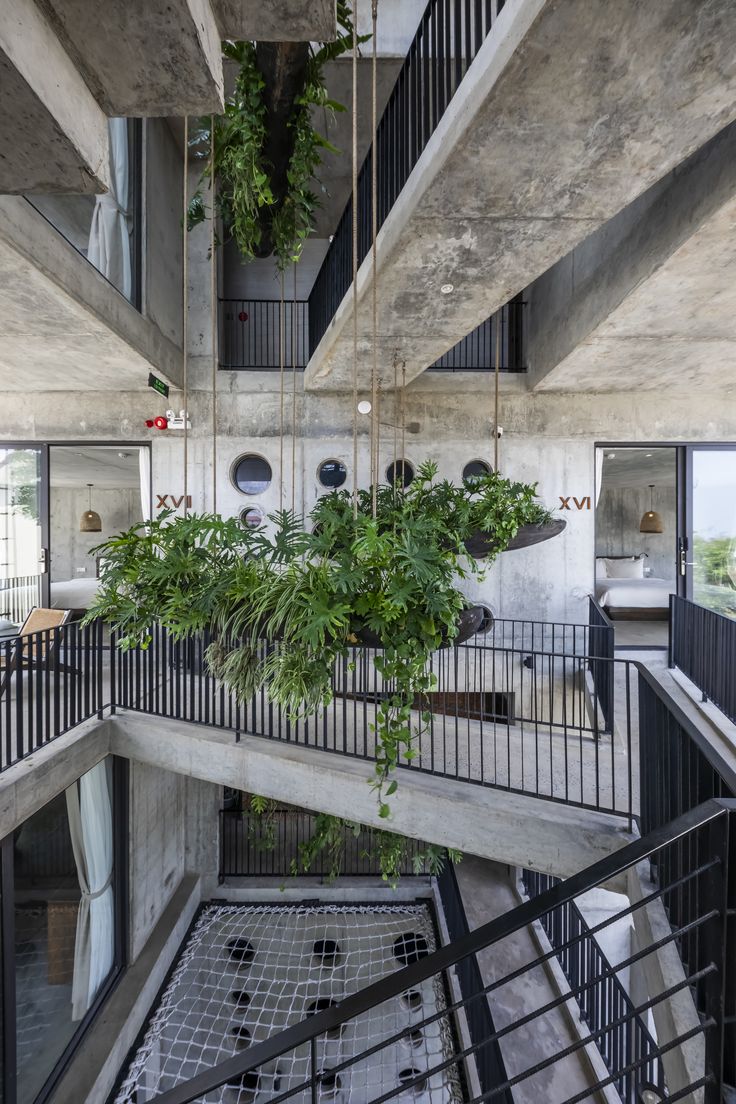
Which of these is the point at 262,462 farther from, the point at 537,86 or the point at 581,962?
the point at 581,962

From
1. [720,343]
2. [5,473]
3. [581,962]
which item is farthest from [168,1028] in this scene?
[720,343]

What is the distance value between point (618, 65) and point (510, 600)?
17.5 feet

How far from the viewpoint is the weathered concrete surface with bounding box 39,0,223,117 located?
1214mm

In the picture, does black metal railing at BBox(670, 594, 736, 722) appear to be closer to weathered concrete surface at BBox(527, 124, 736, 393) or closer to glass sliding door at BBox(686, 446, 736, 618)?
glass sliding door at BBox(686, 446, 736, 618)

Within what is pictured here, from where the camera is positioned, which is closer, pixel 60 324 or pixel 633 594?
pixel 60 324

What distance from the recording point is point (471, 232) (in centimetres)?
297

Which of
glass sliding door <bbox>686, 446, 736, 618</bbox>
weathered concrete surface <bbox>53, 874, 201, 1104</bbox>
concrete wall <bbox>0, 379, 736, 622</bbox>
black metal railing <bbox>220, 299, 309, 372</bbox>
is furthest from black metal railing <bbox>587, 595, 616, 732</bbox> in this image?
black metal railing <bbox>220, 299, 309, 372</bbox>

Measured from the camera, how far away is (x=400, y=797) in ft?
11.7

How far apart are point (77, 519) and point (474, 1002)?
12.5 meters

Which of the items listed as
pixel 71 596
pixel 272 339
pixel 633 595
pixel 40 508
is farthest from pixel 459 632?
pixel 71 596

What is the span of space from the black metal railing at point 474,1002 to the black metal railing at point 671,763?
1047mm

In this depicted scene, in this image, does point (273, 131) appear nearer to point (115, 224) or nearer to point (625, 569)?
point (115, 224)

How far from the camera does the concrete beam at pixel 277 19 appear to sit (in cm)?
138

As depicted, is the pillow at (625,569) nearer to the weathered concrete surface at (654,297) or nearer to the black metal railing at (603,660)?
the black metal railing at (603,660)
